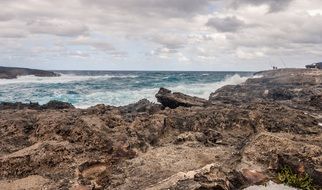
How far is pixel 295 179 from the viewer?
8.33 m

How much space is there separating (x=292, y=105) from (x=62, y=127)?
48.8ft

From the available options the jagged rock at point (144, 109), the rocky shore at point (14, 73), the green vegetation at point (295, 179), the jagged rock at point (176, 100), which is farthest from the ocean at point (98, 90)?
the green vegetation at point (295, 179)

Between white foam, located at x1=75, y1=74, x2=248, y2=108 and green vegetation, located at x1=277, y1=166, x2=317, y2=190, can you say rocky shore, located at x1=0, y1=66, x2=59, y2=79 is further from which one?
green vegetation, located at x1=277, y1=166, x2=317, y2=190

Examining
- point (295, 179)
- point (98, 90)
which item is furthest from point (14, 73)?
point (295, 179)

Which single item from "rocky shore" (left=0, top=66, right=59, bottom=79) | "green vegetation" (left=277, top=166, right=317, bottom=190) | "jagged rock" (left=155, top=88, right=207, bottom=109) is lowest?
"rocky shore" (left=0, top=66, right=59, bottom=79)

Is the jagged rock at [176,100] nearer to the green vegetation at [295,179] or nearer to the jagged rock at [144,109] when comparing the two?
the jagged rock at [144,109]

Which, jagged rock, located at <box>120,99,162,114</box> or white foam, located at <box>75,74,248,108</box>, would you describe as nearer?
jagged rock, located at <box>120,99,162,114</box>

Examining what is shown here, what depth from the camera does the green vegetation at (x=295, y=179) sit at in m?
8.20

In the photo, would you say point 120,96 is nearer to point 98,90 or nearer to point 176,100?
point 98,90

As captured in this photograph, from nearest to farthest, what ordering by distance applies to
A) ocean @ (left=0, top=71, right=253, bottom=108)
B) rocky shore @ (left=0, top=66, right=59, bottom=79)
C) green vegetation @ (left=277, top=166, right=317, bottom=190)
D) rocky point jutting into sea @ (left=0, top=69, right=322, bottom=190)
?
green vegetation @ (left=277, top=166, right=317, bottom=190), rocky point jutting into sea @ (left=0, top=69, right=322, bottom=190), ocean @ (left=0, top=71, right=253, bottom=108), rocky shore @ (left=0, top=66, right=59, bottom=79)

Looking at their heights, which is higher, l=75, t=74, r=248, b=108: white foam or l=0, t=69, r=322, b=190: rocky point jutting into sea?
l=0, t=69, r=322, b=190: rocky point jutting into sea

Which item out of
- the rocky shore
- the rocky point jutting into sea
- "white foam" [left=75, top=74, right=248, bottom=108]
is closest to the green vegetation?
the rocky point jutting into sea

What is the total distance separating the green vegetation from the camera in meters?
8.20

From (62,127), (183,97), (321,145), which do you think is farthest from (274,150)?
(183,97)
